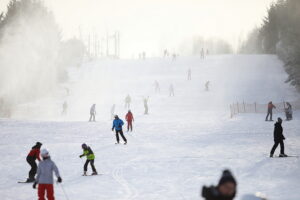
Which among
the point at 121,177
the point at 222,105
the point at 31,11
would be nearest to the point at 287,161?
the point at 121,177

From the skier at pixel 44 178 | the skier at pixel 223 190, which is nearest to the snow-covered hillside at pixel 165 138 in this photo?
the skier at pixel 44 178

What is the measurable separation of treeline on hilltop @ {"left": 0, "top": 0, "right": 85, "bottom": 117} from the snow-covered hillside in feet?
7.76

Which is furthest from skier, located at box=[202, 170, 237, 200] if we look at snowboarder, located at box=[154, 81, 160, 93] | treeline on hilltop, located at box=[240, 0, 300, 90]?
snowboarder, located at box=[154, 81, 160, 93]

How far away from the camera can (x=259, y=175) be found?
1277cm

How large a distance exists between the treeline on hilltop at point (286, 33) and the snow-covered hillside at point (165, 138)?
95.4 inches

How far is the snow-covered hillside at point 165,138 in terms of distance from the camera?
11688mm

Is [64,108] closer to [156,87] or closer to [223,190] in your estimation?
[156,87]

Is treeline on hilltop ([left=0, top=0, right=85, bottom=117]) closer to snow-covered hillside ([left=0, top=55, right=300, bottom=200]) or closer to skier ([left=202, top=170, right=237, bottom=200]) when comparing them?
snow-covered hillside ([left=0, top=55, right=300, bottom=200])

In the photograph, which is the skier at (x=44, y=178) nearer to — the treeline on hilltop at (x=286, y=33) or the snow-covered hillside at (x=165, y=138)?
the snow-covered hillside at (x=165, y=138)

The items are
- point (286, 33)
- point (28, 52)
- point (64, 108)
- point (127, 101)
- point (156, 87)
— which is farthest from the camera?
point (286, 33)

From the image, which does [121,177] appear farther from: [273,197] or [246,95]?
[246,95]

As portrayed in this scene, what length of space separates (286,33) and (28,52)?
1324 inches

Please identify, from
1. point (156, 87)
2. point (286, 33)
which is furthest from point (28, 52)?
point (286, 33)

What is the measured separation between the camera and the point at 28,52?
162ft
